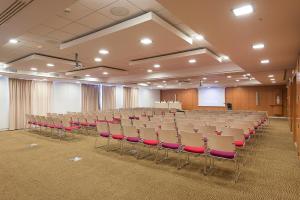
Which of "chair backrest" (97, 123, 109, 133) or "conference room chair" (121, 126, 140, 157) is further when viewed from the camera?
"chair backrest" (97, 123, 109, 133)

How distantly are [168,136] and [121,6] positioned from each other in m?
3.20

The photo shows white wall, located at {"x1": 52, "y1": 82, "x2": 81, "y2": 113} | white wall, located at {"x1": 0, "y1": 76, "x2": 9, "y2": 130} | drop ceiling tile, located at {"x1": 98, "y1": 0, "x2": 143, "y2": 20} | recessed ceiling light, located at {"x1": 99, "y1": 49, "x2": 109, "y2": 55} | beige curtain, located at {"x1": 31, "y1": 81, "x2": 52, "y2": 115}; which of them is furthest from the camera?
white wall, located at {"x1": 52, "y1": 82, "x2": 81, "y2": 113}

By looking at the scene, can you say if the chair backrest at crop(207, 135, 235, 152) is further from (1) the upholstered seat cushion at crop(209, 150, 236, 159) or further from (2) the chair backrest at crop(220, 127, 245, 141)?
(2) the chair backrest at crop(220, 127, 245, 141)

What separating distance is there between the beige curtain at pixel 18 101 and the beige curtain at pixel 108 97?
245 inches

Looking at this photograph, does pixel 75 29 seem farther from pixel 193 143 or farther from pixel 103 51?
pixel 193 143

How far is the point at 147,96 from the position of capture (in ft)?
80.7

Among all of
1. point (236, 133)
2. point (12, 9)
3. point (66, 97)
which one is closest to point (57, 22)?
point (12, 9)

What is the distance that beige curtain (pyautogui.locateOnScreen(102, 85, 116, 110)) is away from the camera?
57.6 ft

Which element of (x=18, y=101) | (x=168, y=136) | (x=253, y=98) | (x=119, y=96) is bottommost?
(x=168, y=136)

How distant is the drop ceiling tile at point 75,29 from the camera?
A: 468 cm

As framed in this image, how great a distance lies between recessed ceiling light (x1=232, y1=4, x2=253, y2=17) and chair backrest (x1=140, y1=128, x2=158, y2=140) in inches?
132

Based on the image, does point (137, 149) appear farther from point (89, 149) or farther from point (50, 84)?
point (50, 84)

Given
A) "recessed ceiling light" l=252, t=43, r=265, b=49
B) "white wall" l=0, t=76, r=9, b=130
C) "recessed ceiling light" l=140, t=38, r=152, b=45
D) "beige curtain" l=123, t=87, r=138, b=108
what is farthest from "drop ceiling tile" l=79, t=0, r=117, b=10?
"beige curtain" l=123, t=87, r=138, b=108

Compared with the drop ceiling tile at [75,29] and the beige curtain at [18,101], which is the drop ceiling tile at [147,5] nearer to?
the drop ceiling tile at [75,29]
